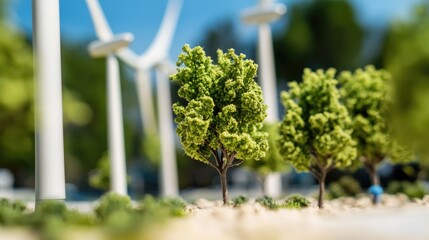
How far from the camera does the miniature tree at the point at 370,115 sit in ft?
135

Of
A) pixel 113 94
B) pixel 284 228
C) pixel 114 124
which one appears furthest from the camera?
pixel 114 124

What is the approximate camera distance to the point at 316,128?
114ft

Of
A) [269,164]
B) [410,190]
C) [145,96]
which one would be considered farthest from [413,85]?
[145,96]

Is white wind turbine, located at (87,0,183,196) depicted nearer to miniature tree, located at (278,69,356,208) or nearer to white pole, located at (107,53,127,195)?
white pole, located at (107,53,127,195)

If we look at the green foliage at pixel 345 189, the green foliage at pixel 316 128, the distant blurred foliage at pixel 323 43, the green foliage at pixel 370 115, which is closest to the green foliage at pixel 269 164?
the green foliage at pixel 345 189

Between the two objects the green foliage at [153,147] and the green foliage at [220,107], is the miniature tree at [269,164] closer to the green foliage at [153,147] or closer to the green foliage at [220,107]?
the green foliage at [220,107]

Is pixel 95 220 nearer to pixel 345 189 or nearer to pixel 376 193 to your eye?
pixel 376 193

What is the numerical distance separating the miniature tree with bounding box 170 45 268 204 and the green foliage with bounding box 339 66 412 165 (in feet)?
44.0

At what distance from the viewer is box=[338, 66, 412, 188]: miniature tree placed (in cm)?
4112

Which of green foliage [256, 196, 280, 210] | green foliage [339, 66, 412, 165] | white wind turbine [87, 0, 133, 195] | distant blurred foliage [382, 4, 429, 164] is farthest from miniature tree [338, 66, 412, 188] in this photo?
white wind turbine [87, 0, 133, 195]

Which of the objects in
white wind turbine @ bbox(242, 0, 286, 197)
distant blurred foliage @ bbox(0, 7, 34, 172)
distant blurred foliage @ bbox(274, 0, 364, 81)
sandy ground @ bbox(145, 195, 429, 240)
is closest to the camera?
sandy ground @ bbox(145, 195, 429, 240)

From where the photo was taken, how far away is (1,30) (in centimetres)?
3291

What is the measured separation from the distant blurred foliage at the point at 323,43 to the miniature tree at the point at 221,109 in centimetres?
5198

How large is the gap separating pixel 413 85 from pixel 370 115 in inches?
665
